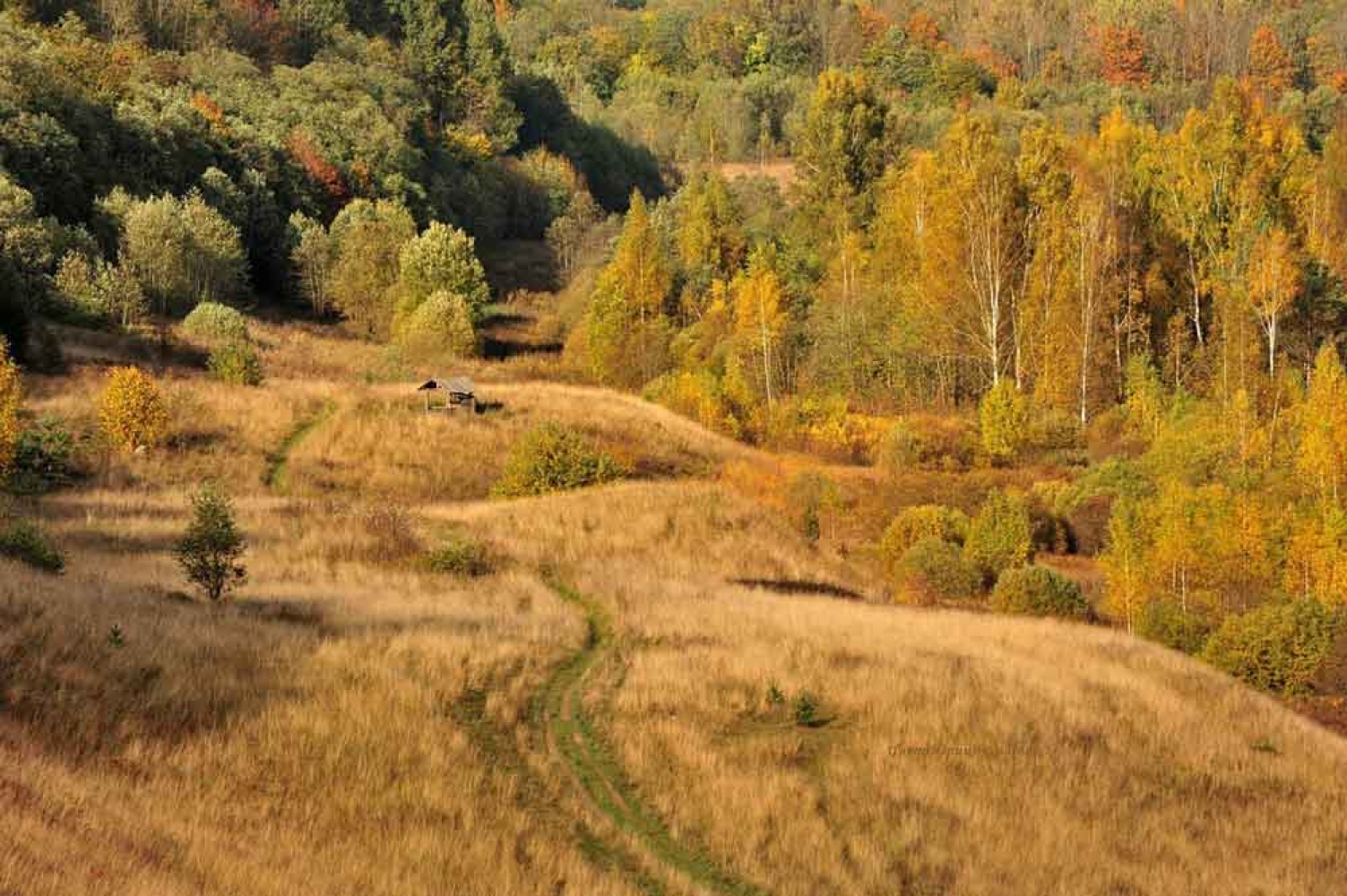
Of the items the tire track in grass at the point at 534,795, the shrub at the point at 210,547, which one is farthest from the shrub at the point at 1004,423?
the tire track in grass at the point at 534,795

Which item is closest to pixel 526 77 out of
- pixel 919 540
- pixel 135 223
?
pixel 135 223

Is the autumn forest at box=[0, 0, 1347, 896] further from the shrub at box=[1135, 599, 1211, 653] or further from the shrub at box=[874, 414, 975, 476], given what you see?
the shrub at box=[874, 414, 975, 476]

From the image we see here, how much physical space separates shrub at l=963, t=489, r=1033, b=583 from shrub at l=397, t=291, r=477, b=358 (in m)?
41.4

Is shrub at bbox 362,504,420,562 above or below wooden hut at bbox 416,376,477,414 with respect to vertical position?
below

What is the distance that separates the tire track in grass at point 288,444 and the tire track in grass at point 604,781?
85.0ft

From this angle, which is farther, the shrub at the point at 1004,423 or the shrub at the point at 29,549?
the shrub at the point at 1004,423

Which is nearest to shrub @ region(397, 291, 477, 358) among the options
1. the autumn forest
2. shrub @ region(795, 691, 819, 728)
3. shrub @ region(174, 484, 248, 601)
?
the autumn forest

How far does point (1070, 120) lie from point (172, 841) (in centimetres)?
14873

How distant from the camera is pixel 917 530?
51.0 m

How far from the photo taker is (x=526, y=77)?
158250 mm

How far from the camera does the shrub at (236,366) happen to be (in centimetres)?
6259

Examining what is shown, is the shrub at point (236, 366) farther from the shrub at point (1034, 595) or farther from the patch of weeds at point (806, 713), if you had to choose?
the patch of weeds at point (806, 713)

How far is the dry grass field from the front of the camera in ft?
53.6

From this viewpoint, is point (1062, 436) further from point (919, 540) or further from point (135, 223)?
point (135, 223)
